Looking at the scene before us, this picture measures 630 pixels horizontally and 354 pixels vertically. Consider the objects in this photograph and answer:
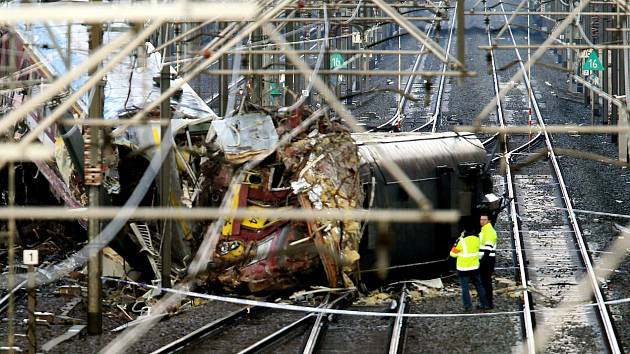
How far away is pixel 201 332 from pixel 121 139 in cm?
318

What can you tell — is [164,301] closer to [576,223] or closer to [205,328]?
[205,328]

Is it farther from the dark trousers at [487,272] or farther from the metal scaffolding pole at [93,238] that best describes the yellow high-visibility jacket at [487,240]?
the metal scaffolding pole at [93,238]

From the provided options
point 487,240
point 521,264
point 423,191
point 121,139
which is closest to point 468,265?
point 487,240

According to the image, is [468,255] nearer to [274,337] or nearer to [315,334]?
[315,334]

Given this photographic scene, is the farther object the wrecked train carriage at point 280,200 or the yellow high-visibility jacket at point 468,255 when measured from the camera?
the wrecked train carriage at point 280,200

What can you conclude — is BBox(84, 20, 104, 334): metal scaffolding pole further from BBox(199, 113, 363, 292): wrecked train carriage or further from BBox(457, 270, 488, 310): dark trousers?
BBox(457, 270, 488, 310): dark trousers

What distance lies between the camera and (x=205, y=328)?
13172 mm

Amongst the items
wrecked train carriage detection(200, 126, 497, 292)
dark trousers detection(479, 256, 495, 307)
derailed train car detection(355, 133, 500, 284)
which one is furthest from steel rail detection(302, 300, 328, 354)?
dark trousers detection(479, 256, 495, 307)

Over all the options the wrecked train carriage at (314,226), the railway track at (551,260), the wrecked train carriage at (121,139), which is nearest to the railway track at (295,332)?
the wrecked train carriage at (314,226)

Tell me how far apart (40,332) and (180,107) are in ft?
14.0

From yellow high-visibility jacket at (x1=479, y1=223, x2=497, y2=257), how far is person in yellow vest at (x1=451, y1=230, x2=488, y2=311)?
0.08 m

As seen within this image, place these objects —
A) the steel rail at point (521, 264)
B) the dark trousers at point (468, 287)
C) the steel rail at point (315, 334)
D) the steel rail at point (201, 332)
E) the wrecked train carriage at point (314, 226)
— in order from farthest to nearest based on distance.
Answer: the wrecked train carriage at point (314, 226) → the dark trousers at point (468, 287) → the steel rail at point (521, 264) → the steel rail at point (315, 334) → the steel rail at point (201, 332)

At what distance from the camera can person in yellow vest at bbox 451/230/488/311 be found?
1430cm

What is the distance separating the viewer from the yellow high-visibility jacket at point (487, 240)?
1442 centimetres
